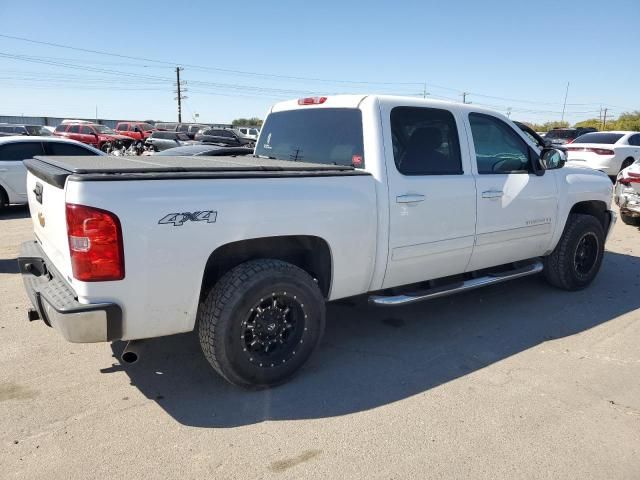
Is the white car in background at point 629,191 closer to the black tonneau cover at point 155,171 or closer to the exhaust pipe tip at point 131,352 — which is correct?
the black tonneau cover at point 155,171

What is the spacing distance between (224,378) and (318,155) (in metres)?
1.94

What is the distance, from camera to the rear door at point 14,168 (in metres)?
9.41

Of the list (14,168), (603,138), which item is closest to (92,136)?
(14,168)

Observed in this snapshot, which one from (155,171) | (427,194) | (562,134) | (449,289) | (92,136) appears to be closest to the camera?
(155,171)

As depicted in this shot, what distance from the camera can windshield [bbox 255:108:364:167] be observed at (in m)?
3.85

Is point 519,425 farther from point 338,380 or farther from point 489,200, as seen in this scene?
point 489,200

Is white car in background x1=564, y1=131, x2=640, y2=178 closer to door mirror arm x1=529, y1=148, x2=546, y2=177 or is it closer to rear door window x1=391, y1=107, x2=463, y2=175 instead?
door mirror arm x1=529, y1=148, x2=546, y2=177

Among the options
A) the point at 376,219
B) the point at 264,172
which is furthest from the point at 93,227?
the point at 376,219

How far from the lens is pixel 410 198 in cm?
368

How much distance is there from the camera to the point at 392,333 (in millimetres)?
4320

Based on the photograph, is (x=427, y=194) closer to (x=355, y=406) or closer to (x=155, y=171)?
(x=355, y=406)

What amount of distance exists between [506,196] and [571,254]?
4.71 feet

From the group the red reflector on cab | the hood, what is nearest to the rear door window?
the red reflector on cab

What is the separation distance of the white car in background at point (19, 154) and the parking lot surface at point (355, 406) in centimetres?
590
